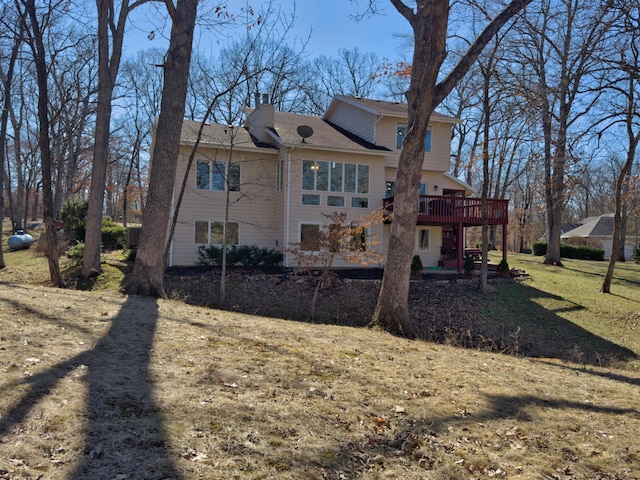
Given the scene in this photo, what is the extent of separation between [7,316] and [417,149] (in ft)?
25.0

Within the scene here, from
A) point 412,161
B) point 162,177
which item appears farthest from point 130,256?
point 412,161

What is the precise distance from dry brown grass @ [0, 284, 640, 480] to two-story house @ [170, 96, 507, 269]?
12.0m

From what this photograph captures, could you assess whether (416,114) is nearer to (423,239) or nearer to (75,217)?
(423,239)

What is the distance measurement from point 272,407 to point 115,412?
1183 mm

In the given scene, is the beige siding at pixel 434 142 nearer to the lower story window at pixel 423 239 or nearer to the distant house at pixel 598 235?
the lower story window at pixel 423 239

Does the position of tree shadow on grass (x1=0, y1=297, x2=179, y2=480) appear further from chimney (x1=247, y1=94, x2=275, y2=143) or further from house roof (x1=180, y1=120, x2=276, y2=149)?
chimney (x1=247, y1=94, x2=275, y2=143)

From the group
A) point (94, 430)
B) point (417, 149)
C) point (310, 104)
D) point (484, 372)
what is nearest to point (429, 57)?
point (417, 149)

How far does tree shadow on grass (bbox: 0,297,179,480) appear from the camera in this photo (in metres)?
2.77

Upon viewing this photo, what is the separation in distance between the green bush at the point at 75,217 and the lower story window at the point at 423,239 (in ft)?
48.7

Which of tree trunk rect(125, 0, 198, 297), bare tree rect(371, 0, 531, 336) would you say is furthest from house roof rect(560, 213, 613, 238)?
tree trunk rect(125, 0, 198, 297)

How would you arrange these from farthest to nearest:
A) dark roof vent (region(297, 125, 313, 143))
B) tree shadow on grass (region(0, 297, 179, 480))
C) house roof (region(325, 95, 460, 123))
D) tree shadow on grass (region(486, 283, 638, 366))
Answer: house roof (region(325, 95, 460, 123)) → dark roof vent (region(297, 125, 313, 143)) → tree shadow on grass (region(486, 283, 638, 366)) → tree shadow on grass (region(0, 297, 179, 480))

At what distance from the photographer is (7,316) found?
5.77m

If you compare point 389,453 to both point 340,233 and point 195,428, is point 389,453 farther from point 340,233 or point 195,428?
point 340,233

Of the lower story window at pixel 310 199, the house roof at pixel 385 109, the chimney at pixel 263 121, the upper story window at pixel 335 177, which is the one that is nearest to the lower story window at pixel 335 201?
the upper story window at pixel 335 177
